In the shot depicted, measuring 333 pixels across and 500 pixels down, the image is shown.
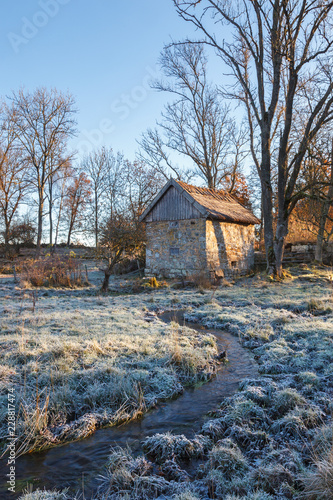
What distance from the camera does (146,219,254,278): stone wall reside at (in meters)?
16.0

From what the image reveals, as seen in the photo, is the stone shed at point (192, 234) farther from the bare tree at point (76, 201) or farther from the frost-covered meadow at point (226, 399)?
the bare tree at point (76, 201)

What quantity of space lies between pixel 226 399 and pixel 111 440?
161cm

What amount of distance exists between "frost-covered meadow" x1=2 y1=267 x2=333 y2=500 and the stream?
155mm

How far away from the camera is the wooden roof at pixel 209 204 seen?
1587 cm

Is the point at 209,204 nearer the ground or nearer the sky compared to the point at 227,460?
nearer the sky

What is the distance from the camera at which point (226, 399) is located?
4328 millimetres

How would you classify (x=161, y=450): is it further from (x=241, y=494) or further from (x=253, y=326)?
(x=253, y=326)

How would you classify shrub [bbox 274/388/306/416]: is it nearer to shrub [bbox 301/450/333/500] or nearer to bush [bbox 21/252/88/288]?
shrub [bbox 301/450/333/500]

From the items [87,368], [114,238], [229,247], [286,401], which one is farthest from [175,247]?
[286,401]

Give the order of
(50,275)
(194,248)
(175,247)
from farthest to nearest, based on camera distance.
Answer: (175,247) < (194,248) < (50,275)

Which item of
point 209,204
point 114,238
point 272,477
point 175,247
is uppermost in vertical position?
point 209,204

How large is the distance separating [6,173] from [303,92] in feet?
76.1

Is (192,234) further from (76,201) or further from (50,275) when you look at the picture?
(76,201)

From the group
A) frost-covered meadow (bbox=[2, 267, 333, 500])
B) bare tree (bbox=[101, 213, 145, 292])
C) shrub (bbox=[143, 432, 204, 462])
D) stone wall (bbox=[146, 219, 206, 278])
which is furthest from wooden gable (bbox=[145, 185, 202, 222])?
shrub (bbox=[143, 432, 204, 462])
